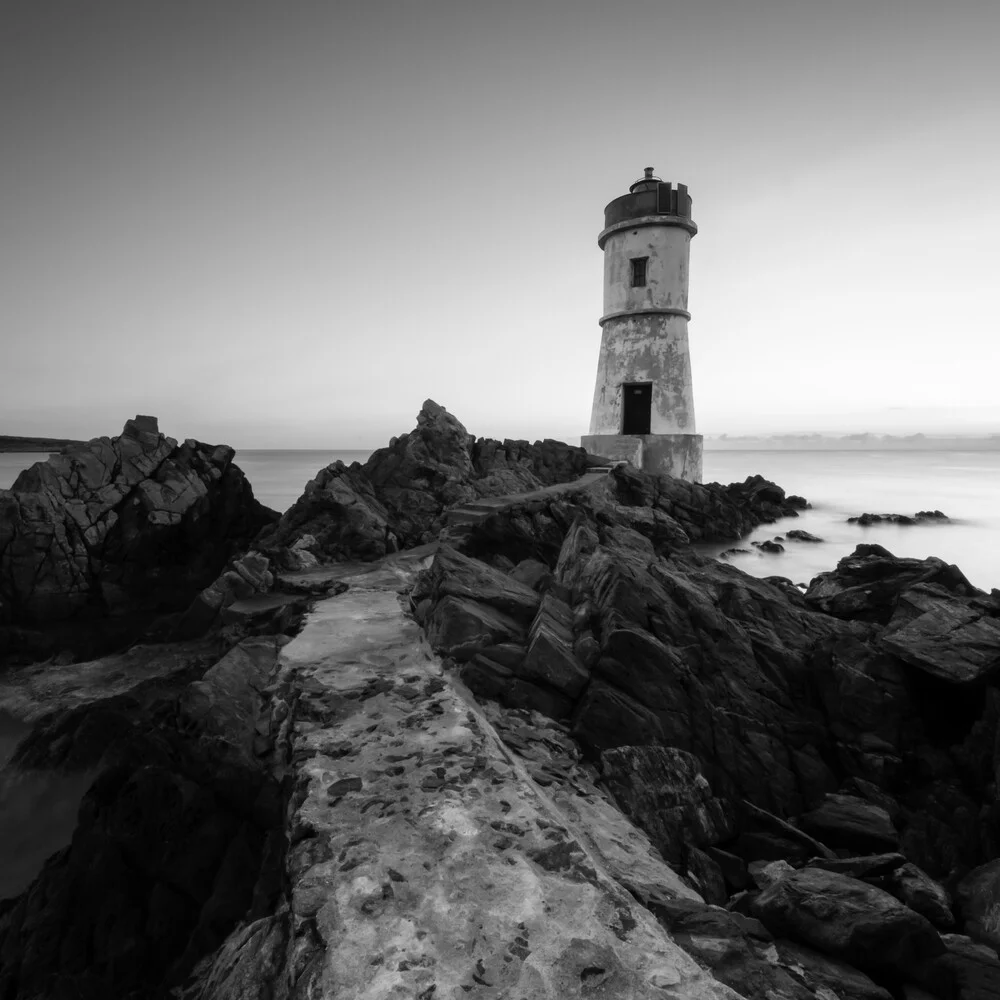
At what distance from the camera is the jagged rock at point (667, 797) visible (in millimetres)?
5664

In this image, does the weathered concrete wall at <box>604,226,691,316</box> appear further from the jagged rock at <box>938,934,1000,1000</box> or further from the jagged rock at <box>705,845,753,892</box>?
the jagged rock at <box>938,934,1000,1000</box>

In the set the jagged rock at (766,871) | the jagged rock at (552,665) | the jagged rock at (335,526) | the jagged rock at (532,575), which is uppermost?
the jagged rock at (335,526)

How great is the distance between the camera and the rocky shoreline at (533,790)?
11.8 feet

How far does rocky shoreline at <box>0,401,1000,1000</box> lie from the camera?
3.61 metres

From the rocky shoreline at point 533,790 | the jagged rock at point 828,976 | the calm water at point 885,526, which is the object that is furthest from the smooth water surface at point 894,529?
the jagged rock at point 828,976

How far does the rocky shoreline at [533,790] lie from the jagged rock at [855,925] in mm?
20

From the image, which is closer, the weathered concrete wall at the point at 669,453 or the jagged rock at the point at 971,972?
the jagged rock at the point at 971,972

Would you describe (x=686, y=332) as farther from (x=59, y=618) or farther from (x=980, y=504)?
(x=980, y=504)

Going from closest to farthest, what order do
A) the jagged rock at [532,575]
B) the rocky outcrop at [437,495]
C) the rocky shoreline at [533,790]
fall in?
the rocky shoreline at [533,790], the jagged rock at [532,575], the rocky outcrop at [437,495]

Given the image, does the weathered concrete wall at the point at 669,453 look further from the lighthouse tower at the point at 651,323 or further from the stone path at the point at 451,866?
the stone path at the point at 451,866

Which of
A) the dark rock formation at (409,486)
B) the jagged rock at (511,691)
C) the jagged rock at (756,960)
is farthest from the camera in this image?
the dark rock formation at (409,486)

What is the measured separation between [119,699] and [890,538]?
99.8 ft

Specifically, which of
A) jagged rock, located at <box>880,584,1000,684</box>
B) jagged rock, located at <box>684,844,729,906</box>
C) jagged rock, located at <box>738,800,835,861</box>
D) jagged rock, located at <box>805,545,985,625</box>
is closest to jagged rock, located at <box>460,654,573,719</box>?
jagged rock, located at <box>684,844,729,906</box>

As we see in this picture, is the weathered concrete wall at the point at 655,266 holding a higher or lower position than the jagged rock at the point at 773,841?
higher
